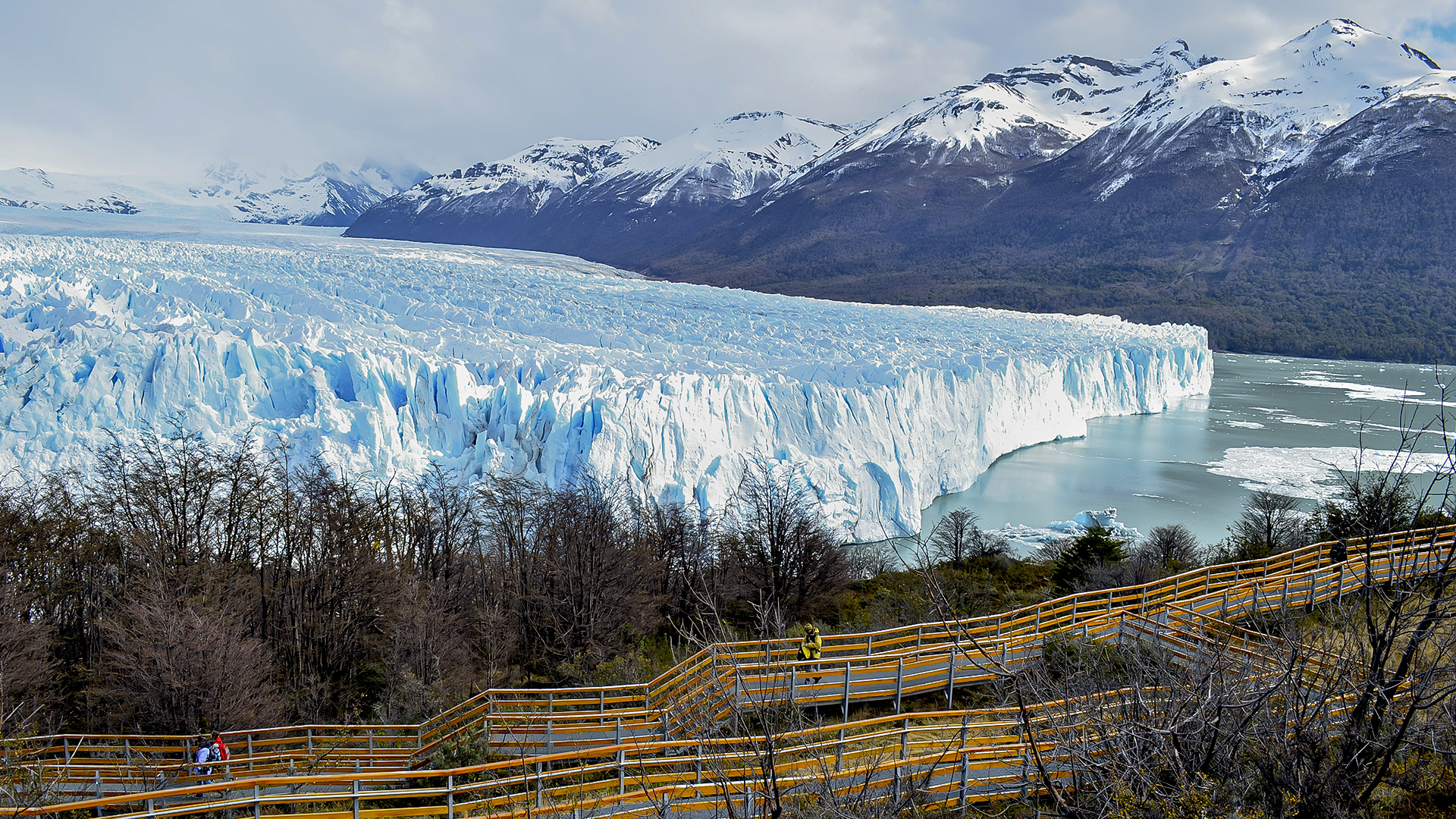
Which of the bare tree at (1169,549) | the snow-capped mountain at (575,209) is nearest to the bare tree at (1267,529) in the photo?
the bare tree at (1169,549)

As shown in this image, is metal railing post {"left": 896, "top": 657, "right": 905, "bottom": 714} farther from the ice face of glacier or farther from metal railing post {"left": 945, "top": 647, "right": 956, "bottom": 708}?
the ice face of glacier

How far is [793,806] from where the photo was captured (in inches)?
190

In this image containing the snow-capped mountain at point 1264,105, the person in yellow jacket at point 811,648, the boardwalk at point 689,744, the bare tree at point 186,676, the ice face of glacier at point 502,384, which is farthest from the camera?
the snow-capped mountain at point 1264,105

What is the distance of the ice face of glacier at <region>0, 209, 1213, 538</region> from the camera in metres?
18.9

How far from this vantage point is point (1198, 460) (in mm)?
30203

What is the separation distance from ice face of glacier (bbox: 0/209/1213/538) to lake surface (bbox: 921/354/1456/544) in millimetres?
1597

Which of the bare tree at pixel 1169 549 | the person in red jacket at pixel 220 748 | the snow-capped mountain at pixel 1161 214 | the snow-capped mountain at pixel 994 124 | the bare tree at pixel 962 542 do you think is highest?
the snow-capped mountain at pixel 994 124

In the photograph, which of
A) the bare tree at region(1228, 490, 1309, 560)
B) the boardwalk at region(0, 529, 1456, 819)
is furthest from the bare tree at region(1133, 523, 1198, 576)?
the boardwalk at region(0, 529, 1456, 819)

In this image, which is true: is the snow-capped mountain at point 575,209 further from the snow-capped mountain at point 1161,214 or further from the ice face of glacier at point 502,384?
the ice face of glacier at point 502,384

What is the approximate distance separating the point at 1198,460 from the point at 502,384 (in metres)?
26.4

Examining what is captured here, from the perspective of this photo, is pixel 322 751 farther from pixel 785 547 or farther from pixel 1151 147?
pixel 1151 147

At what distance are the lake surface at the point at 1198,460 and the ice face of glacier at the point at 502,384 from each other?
1597 millimetres

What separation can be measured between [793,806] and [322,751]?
16.2 ft

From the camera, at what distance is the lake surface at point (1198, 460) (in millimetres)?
24031
